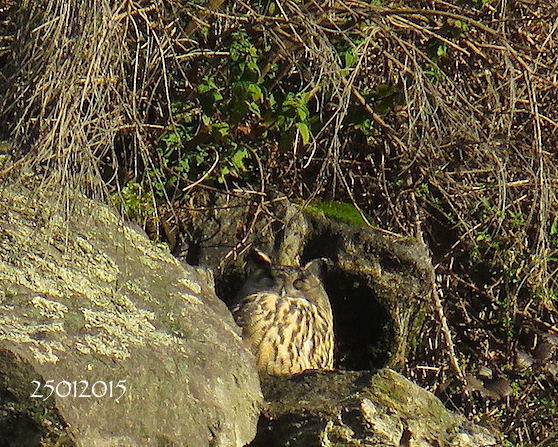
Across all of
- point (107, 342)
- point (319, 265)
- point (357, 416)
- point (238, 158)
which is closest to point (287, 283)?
point (319, 265)

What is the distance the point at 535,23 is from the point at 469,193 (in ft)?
3.34

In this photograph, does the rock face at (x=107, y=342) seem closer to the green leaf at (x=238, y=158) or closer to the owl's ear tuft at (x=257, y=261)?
the owl's ear tuft at (x=257, y=261)

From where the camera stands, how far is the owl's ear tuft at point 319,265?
4.84m

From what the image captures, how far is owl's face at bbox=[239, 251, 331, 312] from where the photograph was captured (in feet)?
15.0

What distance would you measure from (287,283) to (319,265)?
356 mm

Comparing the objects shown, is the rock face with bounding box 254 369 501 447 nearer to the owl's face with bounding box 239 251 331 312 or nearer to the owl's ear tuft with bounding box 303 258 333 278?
the owl's face with bounding box 239 251 331 312

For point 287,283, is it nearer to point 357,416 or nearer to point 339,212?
point 339,212

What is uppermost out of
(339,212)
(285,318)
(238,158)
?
(238,158)

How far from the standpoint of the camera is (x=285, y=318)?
4418 mm

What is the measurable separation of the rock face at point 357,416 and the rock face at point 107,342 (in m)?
0.12

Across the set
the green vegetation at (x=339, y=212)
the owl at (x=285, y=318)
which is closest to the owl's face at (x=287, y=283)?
the owl at (x=285, y=318)

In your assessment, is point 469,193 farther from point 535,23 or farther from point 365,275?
point 535,23

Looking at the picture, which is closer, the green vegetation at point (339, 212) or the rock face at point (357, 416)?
the rock face at point (357, 416)

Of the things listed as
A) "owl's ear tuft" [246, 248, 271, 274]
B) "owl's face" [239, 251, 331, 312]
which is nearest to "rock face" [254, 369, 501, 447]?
"owl's face" [239, 251, 331, 312]
